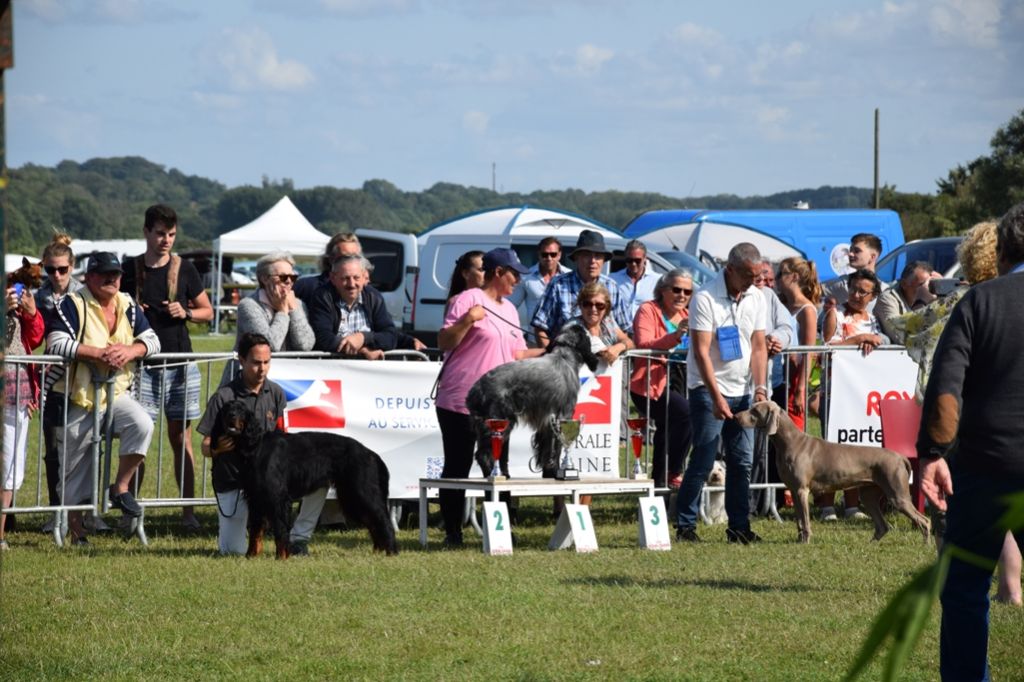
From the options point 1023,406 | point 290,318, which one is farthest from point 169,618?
point 1023,406

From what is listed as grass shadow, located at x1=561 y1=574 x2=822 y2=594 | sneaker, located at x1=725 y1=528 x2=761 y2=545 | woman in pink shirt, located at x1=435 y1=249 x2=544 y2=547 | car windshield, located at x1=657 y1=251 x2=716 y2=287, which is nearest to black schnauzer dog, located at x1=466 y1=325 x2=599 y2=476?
woman in pink shirt, located at x1=435 y1=249 x2=544 y2=547

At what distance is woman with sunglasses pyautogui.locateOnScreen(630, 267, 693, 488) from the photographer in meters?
10.3

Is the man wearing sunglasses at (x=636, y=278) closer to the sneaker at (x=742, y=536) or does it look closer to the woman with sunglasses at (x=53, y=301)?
the sneaker at (x=742, y=536)

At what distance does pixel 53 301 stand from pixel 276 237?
32.5 meters

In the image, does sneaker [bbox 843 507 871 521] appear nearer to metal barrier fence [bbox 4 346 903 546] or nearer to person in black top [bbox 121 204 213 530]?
metal barrier fence [bbox 4 346 903 546]

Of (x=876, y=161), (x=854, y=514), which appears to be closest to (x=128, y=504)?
(x=854, y=514)

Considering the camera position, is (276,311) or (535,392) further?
(276,311)

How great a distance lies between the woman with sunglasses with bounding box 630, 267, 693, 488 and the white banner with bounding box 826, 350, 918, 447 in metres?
1.19

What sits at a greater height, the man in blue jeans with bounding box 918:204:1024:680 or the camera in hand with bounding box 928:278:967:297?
the camera in hand with bounding box 928:278:967:297

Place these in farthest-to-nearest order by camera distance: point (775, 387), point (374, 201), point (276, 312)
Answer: point (374, 201) → point (775, 387) → point (276, 312)

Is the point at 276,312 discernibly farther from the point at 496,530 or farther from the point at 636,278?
the point at 636,278

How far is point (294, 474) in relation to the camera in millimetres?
8039

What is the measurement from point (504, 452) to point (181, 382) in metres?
2.42

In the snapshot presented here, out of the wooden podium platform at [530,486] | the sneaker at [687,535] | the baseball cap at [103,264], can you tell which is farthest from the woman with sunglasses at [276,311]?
the sneaker at [687,535]
